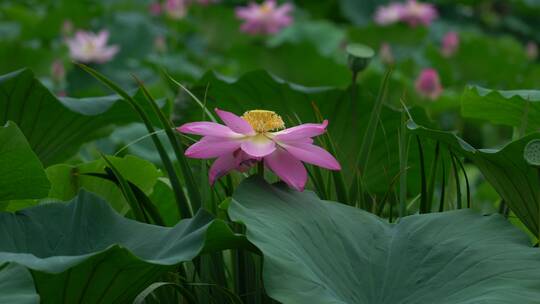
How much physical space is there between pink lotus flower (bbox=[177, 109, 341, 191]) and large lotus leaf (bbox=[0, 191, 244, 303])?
0.29ft

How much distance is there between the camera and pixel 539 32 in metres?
5.57

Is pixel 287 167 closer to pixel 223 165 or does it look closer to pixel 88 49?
pixel 223 165

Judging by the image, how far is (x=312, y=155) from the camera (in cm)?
97

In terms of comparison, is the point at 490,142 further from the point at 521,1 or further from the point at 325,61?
the point at 521,1

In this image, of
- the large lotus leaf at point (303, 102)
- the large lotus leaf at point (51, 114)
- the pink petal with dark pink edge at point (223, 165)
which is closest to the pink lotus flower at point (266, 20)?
the large lotus leaf at point (303, 102)

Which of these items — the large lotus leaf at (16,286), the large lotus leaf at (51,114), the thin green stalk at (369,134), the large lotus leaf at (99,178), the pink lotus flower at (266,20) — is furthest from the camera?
the pink lotus flower at (266,20)

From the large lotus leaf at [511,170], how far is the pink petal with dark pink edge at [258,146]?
16 cm

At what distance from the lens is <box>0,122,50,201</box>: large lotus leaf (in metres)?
1.01

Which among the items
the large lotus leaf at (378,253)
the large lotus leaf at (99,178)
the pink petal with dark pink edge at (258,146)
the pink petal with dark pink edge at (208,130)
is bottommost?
the large lotus leaf at (99,178)

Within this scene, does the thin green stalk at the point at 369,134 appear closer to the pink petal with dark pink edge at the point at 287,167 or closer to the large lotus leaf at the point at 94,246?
the pink petal with dark pink edge at the point at 287,167

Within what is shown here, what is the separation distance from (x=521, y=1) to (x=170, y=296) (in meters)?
4.69

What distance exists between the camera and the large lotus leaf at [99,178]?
4.03 ft

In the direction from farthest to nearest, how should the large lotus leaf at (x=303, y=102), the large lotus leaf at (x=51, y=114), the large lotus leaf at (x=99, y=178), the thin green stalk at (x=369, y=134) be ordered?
1. the large lotus leaf at (x=303, y=102)
2. the large lotus leaf at (x=51, y=114)
3. the large lotus leaf at (x=99, y=178)
4. the thin green stalk at (x=369, y=134)

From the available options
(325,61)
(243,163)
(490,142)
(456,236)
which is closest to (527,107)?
(456,236)
